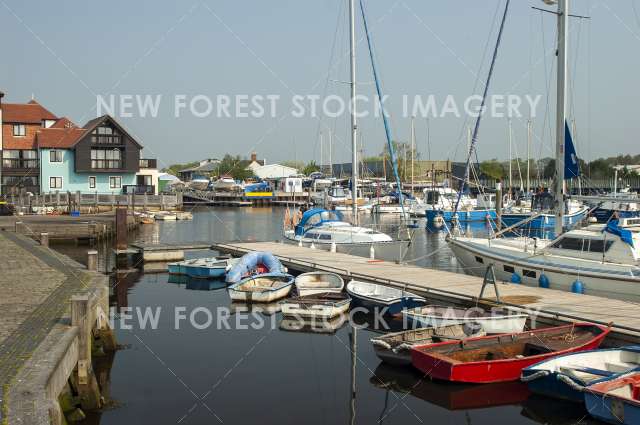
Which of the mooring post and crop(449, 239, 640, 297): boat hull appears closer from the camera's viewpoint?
the mooring post

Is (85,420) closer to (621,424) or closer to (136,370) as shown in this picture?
(136,370)

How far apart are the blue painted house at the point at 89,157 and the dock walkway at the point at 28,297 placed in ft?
161

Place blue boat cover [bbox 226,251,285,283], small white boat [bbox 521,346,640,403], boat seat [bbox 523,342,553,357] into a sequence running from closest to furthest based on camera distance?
small white boat [bbox 521,346,640,403]
boat seat [bbox 523,342,553,357]
blue boat cover [bbox 226,251,285,283]

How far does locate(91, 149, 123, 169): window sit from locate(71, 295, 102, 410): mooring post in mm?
68661

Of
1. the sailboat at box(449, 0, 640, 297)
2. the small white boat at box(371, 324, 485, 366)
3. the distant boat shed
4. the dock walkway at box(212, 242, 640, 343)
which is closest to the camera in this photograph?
the small white boat at box(371, 324, 485, 366)

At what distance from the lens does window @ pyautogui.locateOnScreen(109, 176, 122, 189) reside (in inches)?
3250

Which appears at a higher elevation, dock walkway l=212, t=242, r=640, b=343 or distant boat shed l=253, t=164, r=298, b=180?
distant boat shed l=253, t=164, r=298, b=180

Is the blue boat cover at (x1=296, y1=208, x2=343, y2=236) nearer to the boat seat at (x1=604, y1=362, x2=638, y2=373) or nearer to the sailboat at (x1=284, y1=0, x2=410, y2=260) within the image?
the sailboat at (x1=284, y1=0, x2=410, y2=260)

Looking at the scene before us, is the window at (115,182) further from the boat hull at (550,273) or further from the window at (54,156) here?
the boat hull at (550,273)

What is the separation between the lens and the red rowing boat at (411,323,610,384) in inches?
643

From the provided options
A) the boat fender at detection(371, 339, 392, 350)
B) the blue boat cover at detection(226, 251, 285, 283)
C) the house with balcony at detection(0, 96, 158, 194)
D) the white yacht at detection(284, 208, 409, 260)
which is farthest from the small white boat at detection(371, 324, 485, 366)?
the house with balcony at detection(0, 96, 158, 194)

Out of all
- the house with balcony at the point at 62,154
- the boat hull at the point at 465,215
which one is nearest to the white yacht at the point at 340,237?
the boat hull at the point at 465,215

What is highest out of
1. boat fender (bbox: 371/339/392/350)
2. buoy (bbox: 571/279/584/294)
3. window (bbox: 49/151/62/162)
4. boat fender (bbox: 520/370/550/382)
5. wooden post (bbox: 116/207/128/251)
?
window (bbox: 49/151/62/162)

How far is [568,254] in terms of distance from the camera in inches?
985
